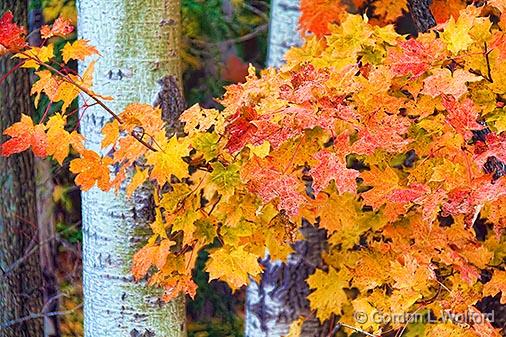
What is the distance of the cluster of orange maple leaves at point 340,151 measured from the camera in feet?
4.16

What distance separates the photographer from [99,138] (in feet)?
5.77

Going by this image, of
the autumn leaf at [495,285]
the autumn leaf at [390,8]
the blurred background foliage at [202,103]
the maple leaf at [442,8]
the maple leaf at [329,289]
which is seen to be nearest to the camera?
the autumn leaf at [495,285]

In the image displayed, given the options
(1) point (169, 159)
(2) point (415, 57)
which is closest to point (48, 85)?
(1) point (169, 159)

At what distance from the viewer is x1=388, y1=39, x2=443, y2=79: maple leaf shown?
1.35 m

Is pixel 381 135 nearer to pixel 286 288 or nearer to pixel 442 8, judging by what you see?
pixel 442 8

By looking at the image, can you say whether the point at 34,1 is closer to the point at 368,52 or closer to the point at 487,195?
the point at 368,52

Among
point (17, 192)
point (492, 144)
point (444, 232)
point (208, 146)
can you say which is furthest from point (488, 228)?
point (17, 192)

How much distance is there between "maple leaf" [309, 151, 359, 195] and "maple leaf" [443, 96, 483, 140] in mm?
220

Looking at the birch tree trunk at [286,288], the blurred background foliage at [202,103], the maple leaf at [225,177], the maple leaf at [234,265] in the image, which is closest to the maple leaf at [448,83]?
the maple leaf at [225,177]

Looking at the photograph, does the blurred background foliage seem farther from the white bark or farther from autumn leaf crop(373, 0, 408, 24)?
autumn leaf crop(373, 0, 408, 24)

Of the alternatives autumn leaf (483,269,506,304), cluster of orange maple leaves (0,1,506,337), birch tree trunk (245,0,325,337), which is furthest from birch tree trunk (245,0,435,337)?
autumn leaf (483,269,506,304)

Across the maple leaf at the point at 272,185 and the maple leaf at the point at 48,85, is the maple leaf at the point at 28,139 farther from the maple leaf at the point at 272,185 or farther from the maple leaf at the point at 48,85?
the maple leaf at the point at 272,185

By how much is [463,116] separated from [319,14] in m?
0.91

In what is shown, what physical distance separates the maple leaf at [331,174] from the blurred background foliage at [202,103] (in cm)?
218
